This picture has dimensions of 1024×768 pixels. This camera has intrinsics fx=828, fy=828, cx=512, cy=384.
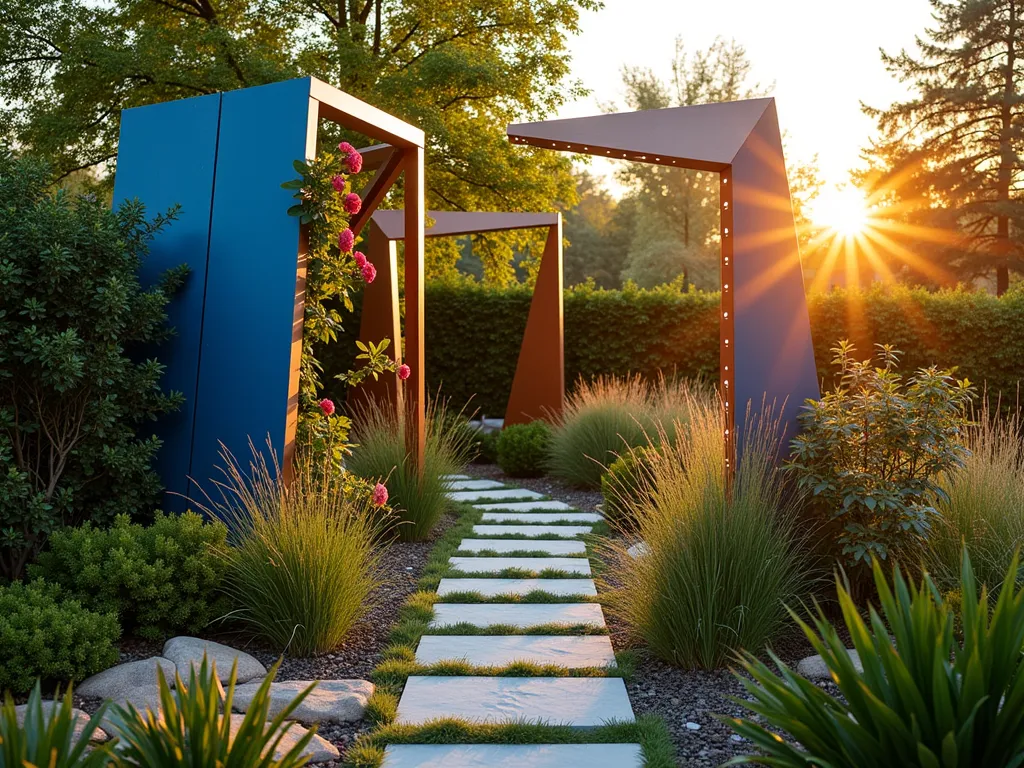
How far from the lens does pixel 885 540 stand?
11.5 feet

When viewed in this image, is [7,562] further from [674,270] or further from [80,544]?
[674,270]

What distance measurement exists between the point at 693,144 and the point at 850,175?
21.8m

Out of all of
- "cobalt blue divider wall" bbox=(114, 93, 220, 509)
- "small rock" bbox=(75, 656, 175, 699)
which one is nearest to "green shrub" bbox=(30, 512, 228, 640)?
"small rock" bbox=(75, 656, 175, 699)

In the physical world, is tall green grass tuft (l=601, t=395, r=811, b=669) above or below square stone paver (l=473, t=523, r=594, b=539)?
above

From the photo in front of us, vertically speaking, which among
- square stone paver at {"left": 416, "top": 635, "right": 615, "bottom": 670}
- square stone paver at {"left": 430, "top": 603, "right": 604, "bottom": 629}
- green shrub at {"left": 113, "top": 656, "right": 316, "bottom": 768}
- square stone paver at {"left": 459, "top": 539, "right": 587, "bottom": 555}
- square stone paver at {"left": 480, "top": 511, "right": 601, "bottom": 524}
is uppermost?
green shrub at {"left": 113, "top": 656, "right": 316, "bottom": 768}

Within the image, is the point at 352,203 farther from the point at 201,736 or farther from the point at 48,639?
the point at 201,736

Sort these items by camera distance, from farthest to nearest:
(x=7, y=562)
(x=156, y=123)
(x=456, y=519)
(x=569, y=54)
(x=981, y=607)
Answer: (x=569, y=54) < (x=456, y=519) < (x=156, y=123) < (x=7, y=562) < (x=981, y=607)

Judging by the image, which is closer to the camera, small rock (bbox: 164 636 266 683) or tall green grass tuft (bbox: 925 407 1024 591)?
small rock (bbox: 164 636 266 683)

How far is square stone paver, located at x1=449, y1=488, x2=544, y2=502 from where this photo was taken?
7336 mm

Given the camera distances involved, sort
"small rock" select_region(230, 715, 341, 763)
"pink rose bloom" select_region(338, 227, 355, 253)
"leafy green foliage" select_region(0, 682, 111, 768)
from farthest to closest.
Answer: "pink rose bloom" select_region(338, 227, 355, 253) < "small rock" select_region(230, 715, 341, 763) < "leafy green foliage" select_region(0, 682, 111, 768)

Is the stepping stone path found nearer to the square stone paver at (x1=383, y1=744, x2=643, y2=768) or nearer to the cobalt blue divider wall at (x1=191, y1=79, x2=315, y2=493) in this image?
the square stone paver at (x1=383, y1=744, x2=643, y2=768)

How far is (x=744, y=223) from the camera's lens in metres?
3.98

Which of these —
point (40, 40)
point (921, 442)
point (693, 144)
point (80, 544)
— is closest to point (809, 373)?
point (921, 442)

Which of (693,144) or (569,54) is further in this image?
(569,54)
